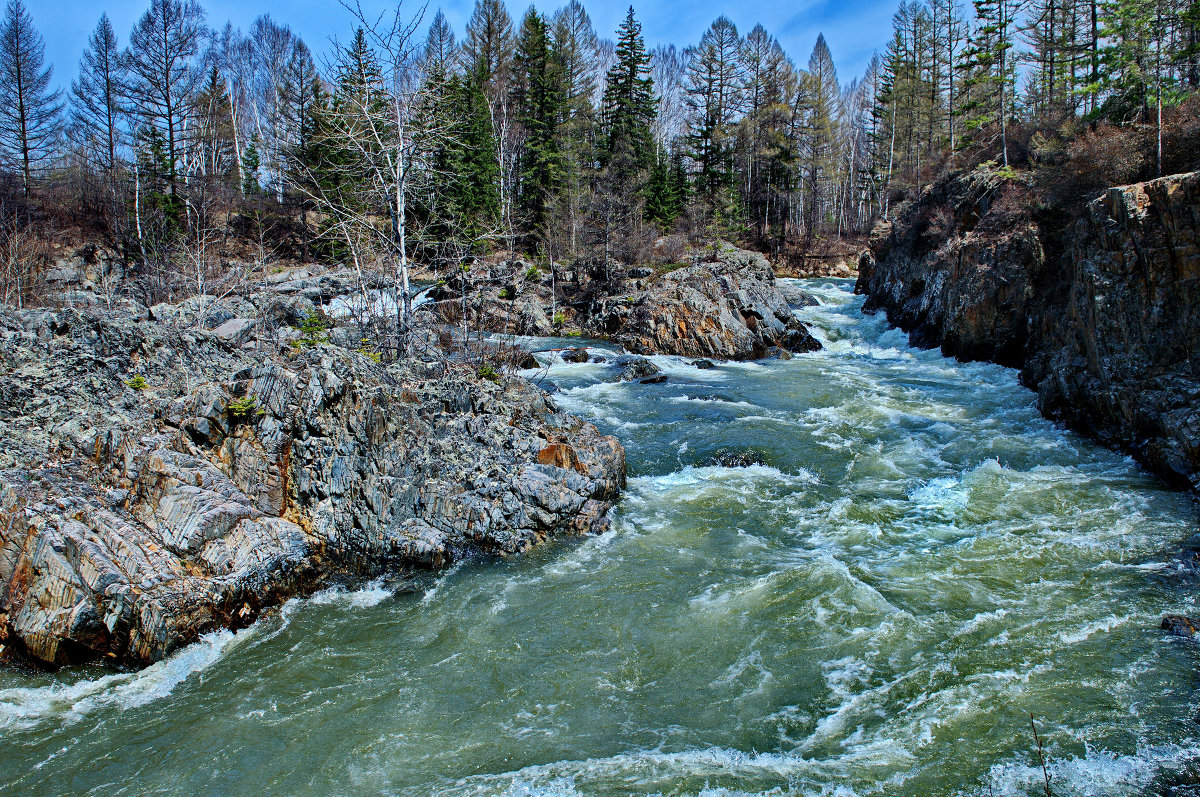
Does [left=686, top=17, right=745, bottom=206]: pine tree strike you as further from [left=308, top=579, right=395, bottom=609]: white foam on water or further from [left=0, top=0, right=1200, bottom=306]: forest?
[left=308, top=579, right=395, bottom=609]: white foam on water

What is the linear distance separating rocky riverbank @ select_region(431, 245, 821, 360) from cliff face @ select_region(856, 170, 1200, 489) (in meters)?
6.84

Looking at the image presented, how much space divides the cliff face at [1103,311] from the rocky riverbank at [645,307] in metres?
6.84

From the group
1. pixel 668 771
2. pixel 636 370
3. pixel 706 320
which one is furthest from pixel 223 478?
pixel 706 320

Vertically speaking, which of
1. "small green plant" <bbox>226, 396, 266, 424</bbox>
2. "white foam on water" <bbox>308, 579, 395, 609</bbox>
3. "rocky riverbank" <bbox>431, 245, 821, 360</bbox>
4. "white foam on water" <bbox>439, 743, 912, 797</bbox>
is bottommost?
"white foam on water" <bbox>439, 743, 912, 797</bbox>

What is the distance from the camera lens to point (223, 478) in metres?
7.62

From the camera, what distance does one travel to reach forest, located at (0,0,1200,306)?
599 inches

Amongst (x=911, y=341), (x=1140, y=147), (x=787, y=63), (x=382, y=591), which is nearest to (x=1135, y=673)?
(x=382, y=591)

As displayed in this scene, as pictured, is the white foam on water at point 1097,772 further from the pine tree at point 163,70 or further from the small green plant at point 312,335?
the pine tree at point 163,70

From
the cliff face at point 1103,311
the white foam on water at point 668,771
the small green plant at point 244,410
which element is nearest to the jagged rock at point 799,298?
the cliff face at point 1103,311

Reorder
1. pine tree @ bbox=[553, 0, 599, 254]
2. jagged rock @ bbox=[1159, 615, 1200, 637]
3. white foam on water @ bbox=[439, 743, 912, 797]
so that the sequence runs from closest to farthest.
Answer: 1. white foam on water @ bbox=[439, 743, 912, 797]
2. jagged rock @ bbox=[1159, 615, 1200, 637]
3. pine tree @ bbox=[553, 0, 599, 254]

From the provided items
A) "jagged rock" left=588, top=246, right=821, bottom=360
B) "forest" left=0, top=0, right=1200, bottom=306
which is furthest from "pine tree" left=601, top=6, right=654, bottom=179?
"jagged rock" left=588, top=246, right=821, bottom=360

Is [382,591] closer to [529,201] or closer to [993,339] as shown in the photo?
[993,339]

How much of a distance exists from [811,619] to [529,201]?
118 ft

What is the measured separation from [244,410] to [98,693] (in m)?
3.43
